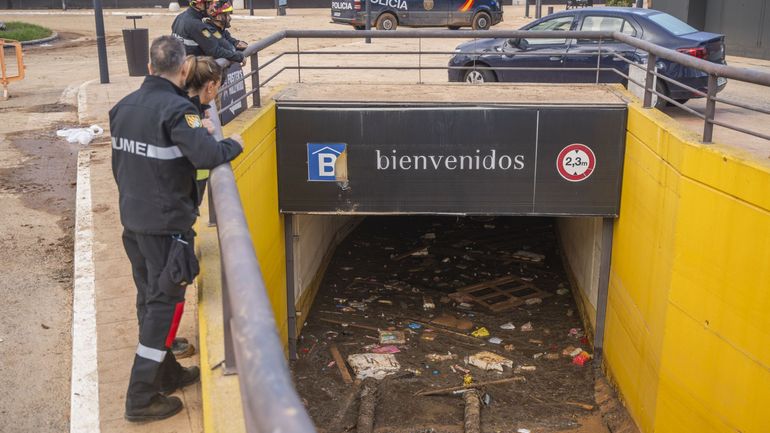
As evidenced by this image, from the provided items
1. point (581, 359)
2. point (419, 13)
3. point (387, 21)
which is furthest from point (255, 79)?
point (419, 13)

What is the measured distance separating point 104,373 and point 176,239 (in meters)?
1.35

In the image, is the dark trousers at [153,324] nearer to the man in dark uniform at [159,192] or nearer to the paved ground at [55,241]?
the man in dark uniform at [159,192]

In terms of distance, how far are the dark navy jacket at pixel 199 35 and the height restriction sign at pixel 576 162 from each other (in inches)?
162

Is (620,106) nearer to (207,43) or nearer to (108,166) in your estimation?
(207,43)

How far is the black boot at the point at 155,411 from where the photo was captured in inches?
169

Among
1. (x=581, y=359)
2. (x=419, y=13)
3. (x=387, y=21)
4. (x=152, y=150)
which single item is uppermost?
(x=419, y=13)

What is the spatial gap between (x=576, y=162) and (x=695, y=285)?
2.85 m

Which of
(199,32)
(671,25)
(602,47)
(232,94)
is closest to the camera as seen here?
(199,32)

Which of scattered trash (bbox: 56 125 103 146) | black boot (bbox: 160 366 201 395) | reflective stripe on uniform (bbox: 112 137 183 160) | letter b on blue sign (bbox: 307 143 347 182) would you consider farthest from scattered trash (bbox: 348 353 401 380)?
reflective stripe on uniform (bbox: 112 137 183 160)

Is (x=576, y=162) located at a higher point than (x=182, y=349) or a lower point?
higher

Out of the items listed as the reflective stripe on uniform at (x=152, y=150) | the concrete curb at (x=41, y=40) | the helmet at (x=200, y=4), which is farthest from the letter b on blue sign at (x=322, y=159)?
the concrete curb at (x=41, y=40)

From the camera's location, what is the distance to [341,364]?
393 inches

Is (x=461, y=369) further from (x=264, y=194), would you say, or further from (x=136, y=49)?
(x=136, y=49)

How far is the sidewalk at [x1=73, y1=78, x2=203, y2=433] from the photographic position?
4395 millimetres
